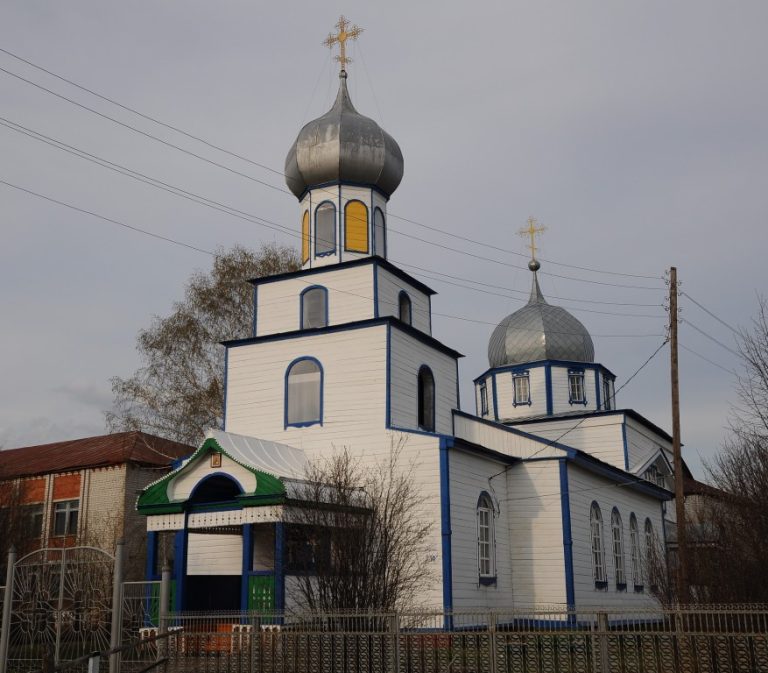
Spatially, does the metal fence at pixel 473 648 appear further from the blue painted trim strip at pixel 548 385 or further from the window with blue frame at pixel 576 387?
the window with blue frame at pixel 576 387

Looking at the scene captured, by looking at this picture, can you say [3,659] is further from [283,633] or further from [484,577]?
[484,577]

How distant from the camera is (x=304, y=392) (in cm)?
2014

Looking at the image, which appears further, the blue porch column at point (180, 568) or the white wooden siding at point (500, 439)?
the white wooden siding at point (500, 439)

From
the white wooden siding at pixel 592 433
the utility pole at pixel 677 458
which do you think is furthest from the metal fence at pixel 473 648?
the white wooden siding at pixel 592 433

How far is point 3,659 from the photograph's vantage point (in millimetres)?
13398

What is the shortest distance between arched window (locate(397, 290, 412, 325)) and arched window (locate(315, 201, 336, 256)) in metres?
1.97

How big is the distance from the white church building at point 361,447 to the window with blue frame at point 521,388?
759 centimetres

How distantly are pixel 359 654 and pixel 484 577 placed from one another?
780 centimetres

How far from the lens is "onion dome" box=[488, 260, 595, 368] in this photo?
32.4 metres

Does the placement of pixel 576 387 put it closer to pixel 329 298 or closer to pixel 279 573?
pixel 329 298

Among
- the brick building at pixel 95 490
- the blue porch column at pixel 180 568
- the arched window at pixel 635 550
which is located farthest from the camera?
the brick building at pixel 95 490

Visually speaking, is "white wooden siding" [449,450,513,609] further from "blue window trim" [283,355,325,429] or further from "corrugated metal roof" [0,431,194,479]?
"corrugated metal roof" [0,431,194,479]

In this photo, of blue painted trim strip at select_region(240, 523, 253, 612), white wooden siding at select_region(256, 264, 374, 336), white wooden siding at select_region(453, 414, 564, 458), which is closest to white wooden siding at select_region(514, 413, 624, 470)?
white wooden siding at select_region(453, 414, 564, 458)

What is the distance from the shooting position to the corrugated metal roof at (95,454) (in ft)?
97.0
